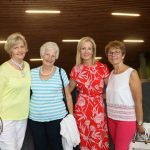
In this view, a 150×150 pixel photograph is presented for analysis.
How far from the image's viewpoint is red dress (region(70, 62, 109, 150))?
3836mm

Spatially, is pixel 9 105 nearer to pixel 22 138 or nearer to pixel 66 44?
pixel 22 138

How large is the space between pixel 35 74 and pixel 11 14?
9.73 meters

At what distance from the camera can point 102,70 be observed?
3.89m

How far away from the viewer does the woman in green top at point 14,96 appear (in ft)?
11.2

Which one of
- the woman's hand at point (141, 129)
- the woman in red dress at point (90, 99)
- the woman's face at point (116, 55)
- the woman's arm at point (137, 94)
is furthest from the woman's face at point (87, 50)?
the woman's hand at point (141, 129)

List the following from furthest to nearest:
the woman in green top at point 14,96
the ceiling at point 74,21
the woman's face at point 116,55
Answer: the ceiling at point 74,21 → the woman's face at point 116,55 → the woman in green top at point 14,96

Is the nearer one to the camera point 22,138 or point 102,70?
point 22,138

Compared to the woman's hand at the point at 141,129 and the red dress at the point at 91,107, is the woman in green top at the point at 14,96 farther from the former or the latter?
the woman's hand at the point at 141,129

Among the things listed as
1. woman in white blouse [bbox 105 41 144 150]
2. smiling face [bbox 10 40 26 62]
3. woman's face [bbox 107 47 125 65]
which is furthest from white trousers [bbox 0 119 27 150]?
woman's face [bbox 107 47 125 65]

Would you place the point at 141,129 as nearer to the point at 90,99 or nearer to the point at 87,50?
the point at 90,99

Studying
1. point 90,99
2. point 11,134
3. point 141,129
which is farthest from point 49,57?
point 141,129

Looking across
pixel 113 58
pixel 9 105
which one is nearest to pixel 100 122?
pixel 113 58

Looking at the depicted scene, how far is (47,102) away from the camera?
3578 mm

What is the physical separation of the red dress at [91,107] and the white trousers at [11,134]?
2.35 feet
